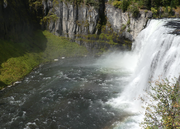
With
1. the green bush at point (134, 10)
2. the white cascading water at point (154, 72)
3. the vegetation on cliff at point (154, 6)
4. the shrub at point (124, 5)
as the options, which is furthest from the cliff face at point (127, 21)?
the white cascading water at point (154, 72)

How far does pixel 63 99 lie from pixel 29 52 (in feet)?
93.1

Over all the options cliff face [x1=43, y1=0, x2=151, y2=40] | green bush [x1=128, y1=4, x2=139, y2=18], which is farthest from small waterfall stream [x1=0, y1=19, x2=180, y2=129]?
cliff face [x1=43, y1=0, x2=151, y2=40]

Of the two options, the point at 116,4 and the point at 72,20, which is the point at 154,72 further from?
the point at 72,20

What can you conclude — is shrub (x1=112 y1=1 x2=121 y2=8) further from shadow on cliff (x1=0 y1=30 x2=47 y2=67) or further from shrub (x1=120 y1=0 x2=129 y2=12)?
shadow on cliff (x1=0 y1=30 x2=47 y2=67)

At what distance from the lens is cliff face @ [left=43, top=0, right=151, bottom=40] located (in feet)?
196

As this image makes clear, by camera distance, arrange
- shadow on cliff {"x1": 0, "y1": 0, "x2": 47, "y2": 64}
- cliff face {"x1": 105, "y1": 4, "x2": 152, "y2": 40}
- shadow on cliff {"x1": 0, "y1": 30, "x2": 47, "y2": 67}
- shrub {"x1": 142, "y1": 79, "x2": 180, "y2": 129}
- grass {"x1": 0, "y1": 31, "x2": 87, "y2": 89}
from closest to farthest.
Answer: shrub {"x1": 142, "y1": 79, "x2": 180, "y2": 129}
grass {"x1": 0, "y1": 31, "x2": 87, "y2": 89}
shadow on cliff {"x1": 0, "y1": 30, "x2": 47, "y2": 67}
shadow on cliff {"x1": 0, "y1": 0, "x2": 47, "y2": 64}
cliff face {"x1": 105, "y1": 4, "x2": 152, "y2": 40}

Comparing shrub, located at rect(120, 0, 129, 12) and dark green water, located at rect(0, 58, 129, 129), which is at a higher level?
shrub, located at rect(120, 0, 129, 12)

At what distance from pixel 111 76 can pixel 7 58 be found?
29055 millimetres

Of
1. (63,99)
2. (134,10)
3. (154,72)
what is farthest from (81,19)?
(154,72)

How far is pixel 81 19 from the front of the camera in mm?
62000

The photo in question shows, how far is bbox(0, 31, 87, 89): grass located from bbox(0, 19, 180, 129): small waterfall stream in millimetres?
3417

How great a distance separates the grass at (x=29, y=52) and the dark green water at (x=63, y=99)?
134 inches

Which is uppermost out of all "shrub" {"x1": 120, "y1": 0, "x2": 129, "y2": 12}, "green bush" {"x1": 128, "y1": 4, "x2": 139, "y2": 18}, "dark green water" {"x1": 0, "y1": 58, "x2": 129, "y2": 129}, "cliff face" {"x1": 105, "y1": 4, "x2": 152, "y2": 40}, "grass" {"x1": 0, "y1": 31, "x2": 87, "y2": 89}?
"shrub" {"x1": 120, "y1": 0, "x2": 129, "y2": 12}

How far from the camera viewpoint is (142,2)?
186 feet
